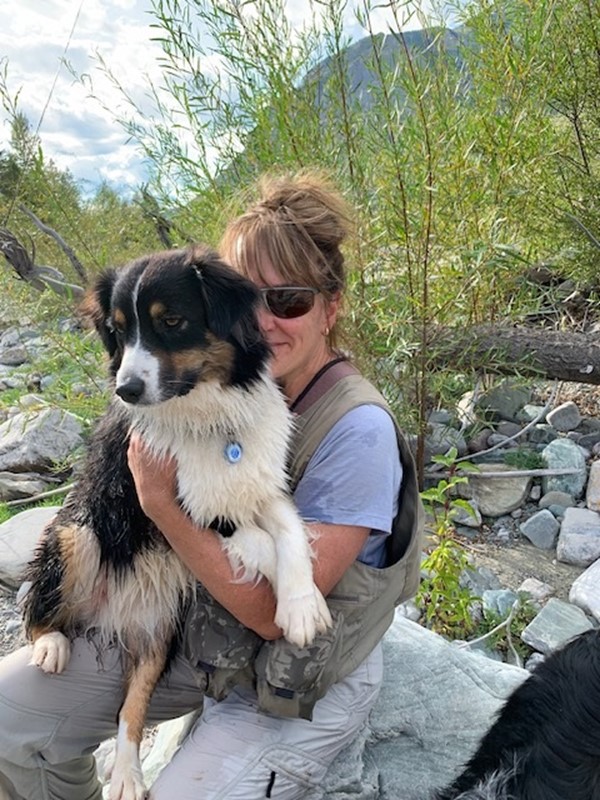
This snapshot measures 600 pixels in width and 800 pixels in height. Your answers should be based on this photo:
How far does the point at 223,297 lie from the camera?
5.84 feet

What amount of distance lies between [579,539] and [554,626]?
84 centimetres

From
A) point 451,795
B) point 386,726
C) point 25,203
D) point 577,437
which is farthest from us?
point 25,203

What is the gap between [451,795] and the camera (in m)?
1.65

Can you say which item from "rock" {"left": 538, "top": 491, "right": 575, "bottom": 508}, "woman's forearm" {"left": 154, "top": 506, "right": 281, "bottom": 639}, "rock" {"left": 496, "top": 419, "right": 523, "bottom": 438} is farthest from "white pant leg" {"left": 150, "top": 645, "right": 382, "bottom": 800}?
"rock" {"left": 496, "top": 419, "right": 523, "bottom": 438}

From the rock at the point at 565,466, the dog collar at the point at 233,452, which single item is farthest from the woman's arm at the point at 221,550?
the rock at the point at 565,466

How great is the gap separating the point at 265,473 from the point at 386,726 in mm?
1140

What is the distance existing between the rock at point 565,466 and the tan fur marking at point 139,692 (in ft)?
10.4

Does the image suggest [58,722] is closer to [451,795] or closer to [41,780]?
[41,780]

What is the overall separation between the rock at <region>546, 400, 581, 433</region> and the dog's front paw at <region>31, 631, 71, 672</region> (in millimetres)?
4086

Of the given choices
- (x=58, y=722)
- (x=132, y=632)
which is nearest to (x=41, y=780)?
(x=58, y=722)

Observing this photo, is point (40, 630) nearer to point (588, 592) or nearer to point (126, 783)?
point (126, 783)

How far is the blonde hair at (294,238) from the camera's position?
1.95 m

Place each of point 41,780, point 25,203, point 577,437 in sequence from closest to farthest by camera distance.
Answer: point 41,780 → point 577,437 → point 25,203

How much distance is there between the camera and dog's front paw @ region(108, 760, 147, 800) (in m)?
1.79
